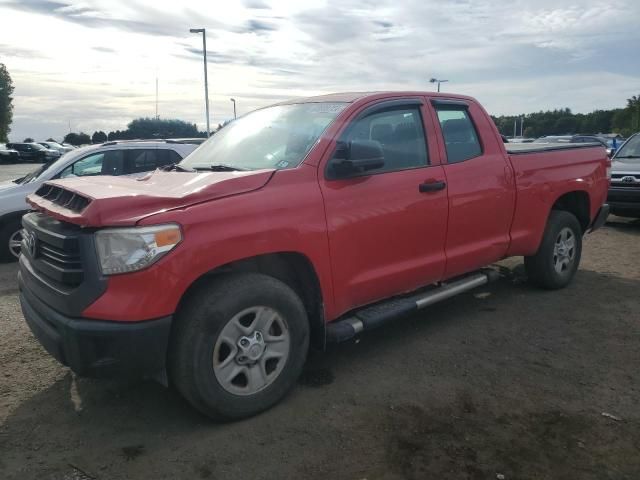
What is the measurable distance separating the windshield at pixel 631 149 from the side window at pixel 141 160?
8.46 m

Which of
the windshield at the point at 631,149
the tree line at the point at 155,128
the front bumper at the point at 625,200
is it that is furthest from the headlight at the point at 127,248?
the tree line at the point at 155,128

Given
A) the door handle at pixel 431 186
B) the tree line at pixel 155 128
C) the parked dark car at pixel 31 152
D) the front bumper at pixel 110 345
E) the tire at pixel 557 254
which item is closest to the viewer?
the front bumper at pixel 110 345

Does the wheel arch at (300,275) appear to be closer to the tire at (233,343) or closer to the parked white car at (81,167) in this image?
the tire at (233,343)

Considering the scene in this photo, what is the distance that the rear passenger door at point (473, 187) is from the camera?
14.4 feet

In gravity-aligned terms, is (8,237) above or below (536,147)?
below

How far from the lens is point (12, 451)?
9.75ft

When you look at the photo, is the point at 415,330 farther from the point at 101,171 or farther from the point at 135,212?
the point at 101,171

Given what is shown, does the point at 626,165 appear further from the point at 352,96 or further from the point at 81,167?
the point at 81,167

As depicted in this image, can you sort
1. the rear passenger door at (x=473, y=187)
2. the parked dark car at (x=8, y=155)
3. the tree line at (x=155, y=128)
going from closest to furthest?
the rear passenger door at (x=473, y=187) < the tree line at (x=155, y=128) < the parked dark car at (x=8, y=155)

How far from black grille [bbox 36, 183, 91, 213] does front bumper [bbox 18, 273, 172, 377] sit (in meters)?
0.60

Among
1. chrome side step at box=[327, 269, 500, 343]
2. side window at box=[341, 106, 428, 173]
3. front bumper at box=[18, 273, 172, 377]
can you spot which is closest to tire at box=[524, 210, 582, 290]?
chrome side step at box=[327, 269, 500, 343]

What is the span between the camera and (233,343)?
3139 mm

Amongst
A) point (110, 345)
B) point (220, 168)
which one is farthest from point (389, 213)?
point (110, 345)

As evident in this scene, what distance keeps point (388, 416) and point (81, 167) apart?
19.6 feet
